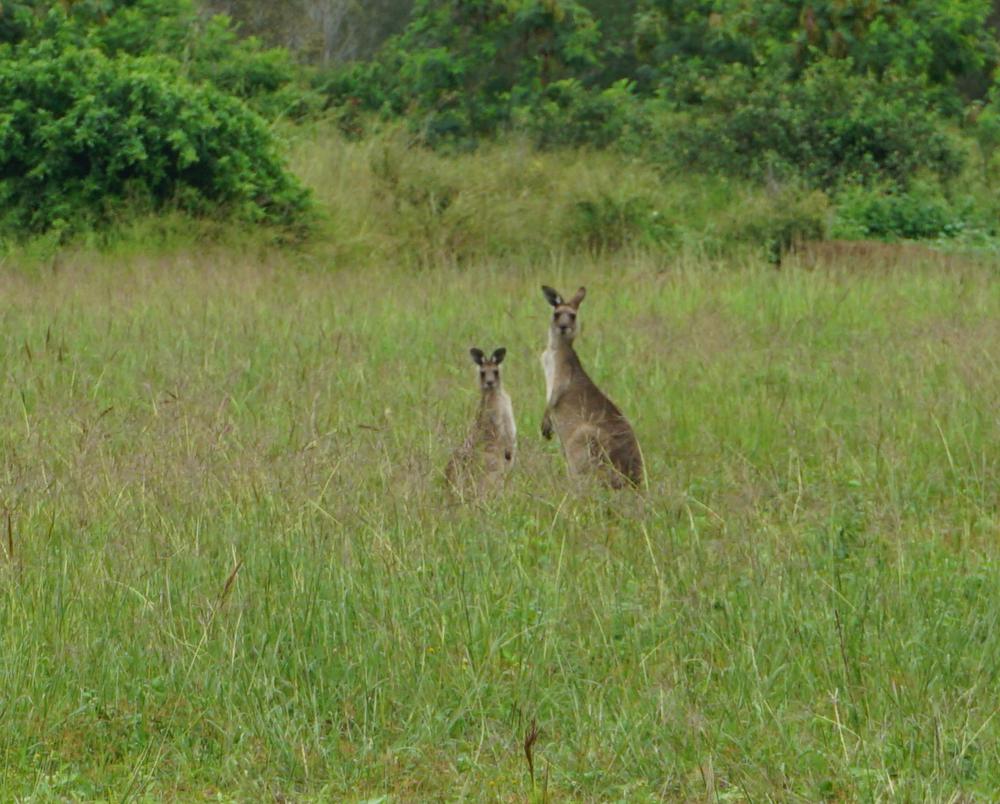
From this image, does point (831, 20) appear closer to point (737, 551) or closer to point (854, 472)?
point (854, 472)

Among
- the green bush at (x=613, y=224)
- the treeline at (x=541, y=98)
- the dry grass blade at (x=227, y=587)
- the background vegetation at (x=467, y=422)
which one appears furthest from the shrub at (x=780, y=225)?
the dry grass blade at (x=227, y=587)

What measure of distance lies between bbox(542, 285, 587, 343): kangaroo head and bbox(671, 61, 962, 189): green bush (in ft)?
32.0

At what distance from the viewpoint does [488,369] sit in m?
8.65

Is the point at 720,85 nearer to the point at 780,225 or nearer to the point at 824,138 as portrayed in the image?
the point at 824,138

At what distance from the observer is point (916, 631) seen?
5.06 meters

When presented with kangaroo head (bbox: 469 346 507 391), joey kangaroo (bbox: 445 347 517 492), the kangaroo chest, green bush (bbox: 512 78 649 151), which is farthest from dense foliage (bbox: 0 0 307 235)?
the kangaroo chest

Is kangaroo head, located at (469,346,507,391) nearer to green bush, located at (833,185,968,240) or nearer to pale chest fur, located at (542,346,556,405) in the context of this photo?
pale chest fur, located at (542,346,556,405)

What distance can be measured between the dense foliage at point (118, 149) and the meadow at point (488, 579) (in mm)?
5270

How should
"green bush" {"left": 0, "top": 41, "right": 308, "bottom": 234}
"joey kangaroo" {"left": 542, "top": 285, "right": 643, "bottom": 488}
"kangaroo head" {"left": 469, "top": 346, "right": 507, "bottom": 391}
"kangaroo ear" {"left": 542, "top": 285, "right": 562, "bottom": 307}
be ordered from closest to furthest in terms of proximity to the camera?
"joey kangaroo" {"left": 542, "top": 285, "right": 643, "bottom": 488} < "kangaroo head" {"left": 469, "top": 346, "right": 507, "bottom": 391} < "kangaroo ear" {"left": 542, "top": 285, "right": 562, "bottom": 307} < "green bush" {"left": 0, "top": 41, "right": 308, "bottom": 234}

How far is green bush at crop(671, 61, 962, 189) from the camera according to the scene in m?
19.5

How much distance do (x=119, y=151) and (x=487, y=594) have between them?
38.0 feet

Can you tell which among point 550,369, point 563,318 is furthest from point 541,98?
point 550,369

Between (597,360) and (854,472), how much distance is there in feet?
10.2

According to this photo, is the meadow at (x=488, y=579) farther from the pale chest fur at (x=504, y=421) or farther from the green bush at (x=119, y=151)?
the green bush at (x=119, y=151)
